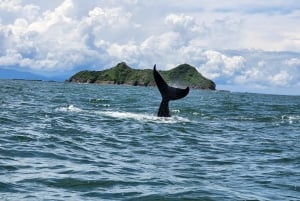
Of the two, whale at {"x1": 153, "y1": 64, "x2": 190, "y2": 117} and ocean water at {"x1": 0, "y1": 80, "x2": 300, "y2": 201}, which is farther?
whale at {"x1": 153, "y1": 64, "x2": 190, "y2": 117}

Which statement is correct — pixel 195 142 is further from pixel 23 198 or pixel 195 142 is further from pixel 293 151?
pixel 23 198

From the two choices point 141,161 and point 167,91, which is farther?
point 167,91

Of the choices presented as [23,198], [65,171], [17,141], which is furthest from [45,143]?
[23,198]

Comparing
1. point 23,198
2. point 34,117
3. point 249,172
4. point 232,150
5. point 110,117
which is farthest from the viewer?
point 110,117

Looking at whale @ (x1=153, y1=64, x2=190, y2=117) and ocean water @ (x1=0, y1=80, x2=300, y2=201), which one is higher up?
whale @ (x1=153, y1=64, x2=190, y2=117)

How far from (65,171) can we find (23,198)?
2.38 metres

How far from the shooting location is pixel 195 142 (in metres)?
18.0

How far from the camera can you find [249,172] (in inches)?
497

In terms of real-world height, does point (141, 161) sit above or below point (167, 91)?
below

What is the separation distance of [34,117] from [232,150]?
987 cm

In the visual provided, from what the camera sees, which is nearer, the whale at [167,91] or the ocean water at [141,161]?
the ocean water at [141,161]

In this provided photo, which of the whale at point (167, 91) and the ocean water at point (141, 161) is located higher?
the whale at point (167, 91)

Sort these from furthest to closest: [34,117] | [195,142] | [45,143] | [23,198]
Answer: [34,117] < [195,142] < [45,143] < [23,198]

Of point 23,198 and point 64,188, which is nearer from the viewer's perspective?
point 23,198
